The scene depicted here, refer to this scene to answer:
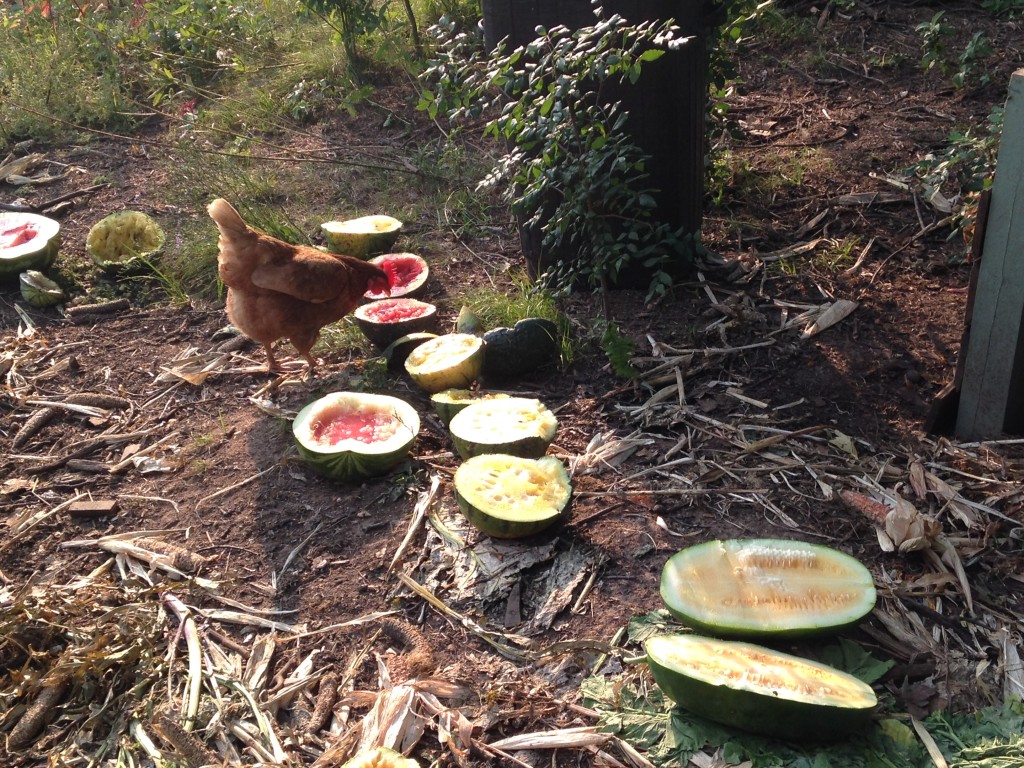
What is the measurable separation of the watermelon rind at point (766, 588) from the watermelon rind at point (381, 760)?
0.95 metres

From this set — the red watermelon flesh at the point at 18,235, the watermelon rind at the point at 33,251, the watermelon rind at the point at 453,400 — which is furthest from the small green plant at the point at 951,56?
the red watermelon flesh at the point at 18,235

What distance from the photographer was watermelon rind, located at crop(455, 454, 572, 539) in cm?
341

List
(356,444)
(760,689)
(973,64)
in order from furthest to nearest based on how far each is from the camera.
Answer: (973,64) → (356,444) → (760,689)

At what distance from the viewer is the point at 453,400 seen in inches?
169

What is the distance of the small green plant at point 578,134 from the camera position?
418 cm

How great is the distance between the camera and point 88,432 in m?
4.81

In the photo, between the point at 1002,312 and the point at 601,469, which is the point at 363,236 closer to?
the point at 601,469

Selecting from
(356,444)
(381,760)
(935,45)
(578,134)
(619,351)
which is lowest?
(381,760)

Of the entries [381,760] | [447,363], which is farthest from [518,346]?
[381,760]

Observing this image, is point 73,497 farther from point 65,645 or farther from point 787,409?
point 787,409

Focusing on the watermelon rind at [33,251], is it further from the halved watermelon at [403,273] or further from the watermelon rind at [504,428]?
the watermelon rind at [504,428]

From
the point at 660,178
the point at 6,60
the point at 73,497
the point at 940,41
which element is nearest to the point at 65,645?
the point at 73,497

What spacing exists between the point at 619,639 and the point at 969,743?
1072 mm

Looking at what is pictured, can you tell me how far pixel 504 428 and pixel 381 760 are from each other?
1582 mm
